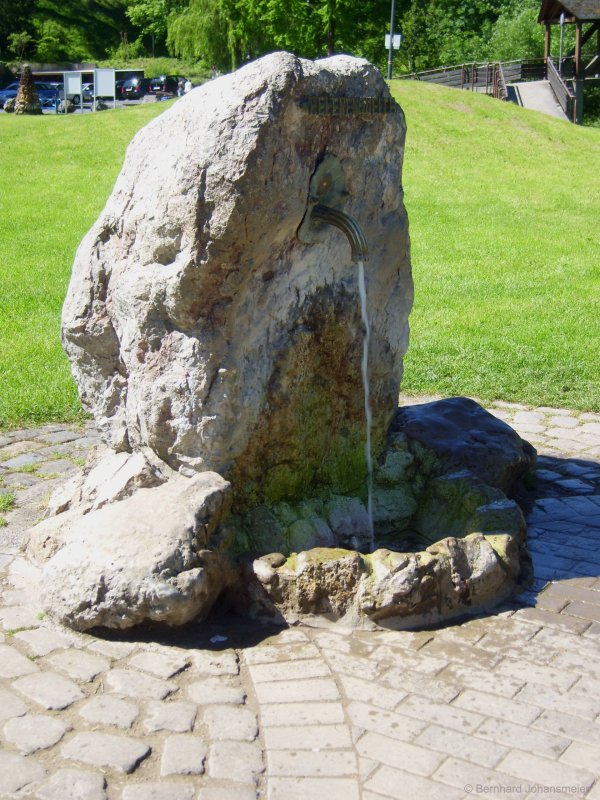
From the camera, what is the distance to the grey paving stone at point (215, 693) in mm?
3824

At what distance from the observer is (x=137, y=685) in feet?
12.9

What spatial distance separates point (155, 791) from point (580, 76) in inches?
1341

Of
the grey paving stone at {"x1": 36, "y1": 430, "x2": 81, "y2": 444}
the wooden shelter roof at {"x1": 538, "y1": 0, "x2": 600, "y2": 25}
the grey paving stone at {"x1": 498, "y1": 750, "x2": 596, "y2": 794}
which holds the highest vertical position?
the wooden shelter roof at {"x1": 538, "y1": 0, "x2": 600, "y2": 25}

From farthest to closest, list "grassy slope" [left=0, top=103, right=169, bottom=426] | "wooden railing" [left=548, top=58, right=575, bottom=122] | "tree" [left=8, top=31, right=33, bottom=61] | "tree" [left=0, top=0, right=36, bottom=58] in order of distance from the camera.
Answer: "tree" [left=8, top=31, right=33, bottom=61] < "tree" [left=0, top=0, right=36, bottom=58] < "wooden railing" [left=548, top=58, right=575, bottom=122] < "grassy slope" [left=0, top=103, right=169, bottom=426]

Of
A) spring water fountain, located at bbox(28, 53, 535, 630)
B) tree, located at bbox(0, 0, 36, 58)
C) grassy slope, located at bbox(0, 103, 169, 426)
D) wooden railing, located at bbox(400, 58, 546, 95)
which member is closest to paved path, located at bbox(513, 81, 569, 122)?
wooden railing, located at bbox(400, 58, 546, 95)

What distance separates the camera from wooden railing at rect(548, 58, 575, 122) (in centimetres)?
3219

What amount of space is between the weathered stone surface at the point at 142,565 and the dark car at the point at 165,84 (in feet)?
138

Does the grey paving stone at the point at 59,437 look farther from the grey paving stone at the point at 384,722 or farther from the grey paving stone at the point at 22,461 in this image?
the grey paving stone at the point at 384,722

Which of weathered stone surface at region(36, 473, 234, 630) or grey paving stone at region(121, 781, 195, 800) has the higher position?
weathered stone surface at region(36, 473, 234, 630)

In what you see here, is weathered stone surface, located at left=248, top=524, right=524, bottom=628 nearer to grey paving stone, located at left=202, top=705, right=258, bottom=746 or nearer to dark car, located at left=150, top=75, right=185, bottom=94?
grey paving stone, located at left=202, top=705, right=258, bottom=746

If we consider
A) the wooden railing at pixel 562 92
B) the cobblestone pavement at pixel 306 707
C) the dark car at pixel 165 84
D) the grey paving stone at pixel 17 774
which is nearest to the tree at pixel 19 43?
the dark car at pixel 165 84

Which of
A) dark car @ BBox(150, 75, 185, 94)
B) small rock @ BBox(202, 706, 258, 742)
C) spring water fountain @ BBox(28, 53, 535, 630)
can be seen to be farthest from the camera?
dark car @ BBox(150, 75, 185, 94)

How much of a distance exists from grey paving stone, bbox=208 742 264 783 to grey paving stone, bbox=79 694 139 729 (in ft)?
1.20

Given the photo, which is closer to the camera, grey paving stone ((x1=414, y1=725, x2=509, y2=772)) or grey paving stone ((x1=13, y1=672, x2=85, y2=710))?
grey paving stone ((x1=414, y1=725, x2=509, y2=772))
